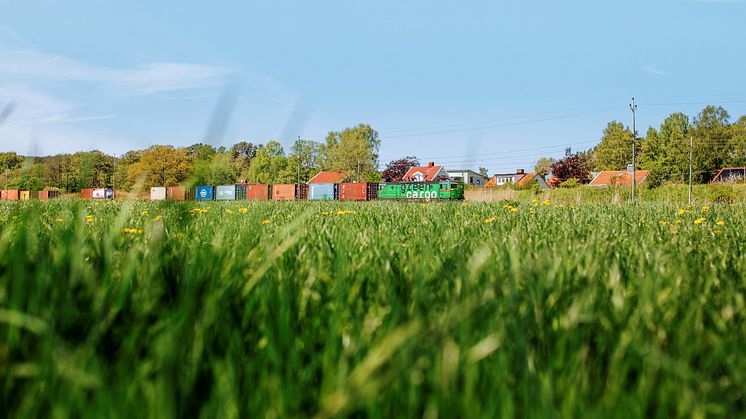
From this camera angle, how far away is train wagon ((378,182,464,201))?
42781 millimetres

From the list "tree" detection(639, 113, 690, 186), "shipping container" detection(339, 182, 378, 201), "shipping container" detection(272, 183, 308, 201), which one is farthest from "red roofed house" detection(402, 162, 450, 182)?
"shipping container" detection(339, 182, 378, 201)

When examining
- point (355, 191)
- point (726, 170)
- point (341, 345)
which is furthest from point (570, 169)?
point (341, 345)

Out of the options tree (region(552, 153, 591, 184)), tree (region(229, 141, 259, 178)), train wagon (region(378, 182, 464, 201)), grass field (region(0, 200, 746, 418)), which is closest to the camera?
grass field (region(0, 200, 746, 418))

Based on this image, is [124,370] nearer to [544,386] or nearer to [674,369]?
[544,386]

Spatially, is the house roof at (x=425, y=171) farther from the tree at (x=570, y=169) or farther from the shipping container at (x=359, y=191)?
the shipping container at (x=359, y=191)

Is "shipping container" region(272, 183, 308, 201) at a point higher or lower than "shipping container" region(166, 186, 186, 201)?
higher

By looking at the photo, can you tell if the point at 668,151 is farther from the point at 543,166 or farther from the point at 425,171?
the point at 543,166

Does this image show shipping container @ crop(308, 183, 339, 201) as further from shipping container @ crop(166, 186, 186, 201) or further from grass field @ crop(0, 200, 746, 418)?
grass field @ crop(0, 200, 746, 418)

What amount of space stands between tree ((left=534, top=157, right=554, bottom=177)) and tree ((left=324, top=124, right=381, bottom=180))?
53401 mm

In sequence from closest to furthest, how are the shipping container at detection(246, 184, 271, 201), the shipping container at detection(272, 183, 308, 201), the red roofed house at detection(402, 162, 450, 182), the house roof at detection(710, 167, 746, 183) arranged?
the shipping container at detection(246, 184, 271, 201)
the shipping container at detection(272, 183, 308, 201)
the house roof at detection(710, 167, 746, 183)
the red roofed house at detection(402, 162, 450, 182)

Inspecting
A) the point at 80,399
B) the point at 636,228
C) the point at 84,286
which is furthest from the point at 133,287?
the point at 636,228

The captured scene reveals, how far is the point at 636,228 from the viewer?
4629 millimetres

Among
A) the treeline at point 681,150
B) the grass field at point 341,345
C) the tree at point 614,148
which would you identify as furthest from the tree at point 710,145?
the grass field at point 341,345

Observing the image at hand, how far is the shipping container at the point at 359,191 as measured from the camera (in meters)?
51.0
